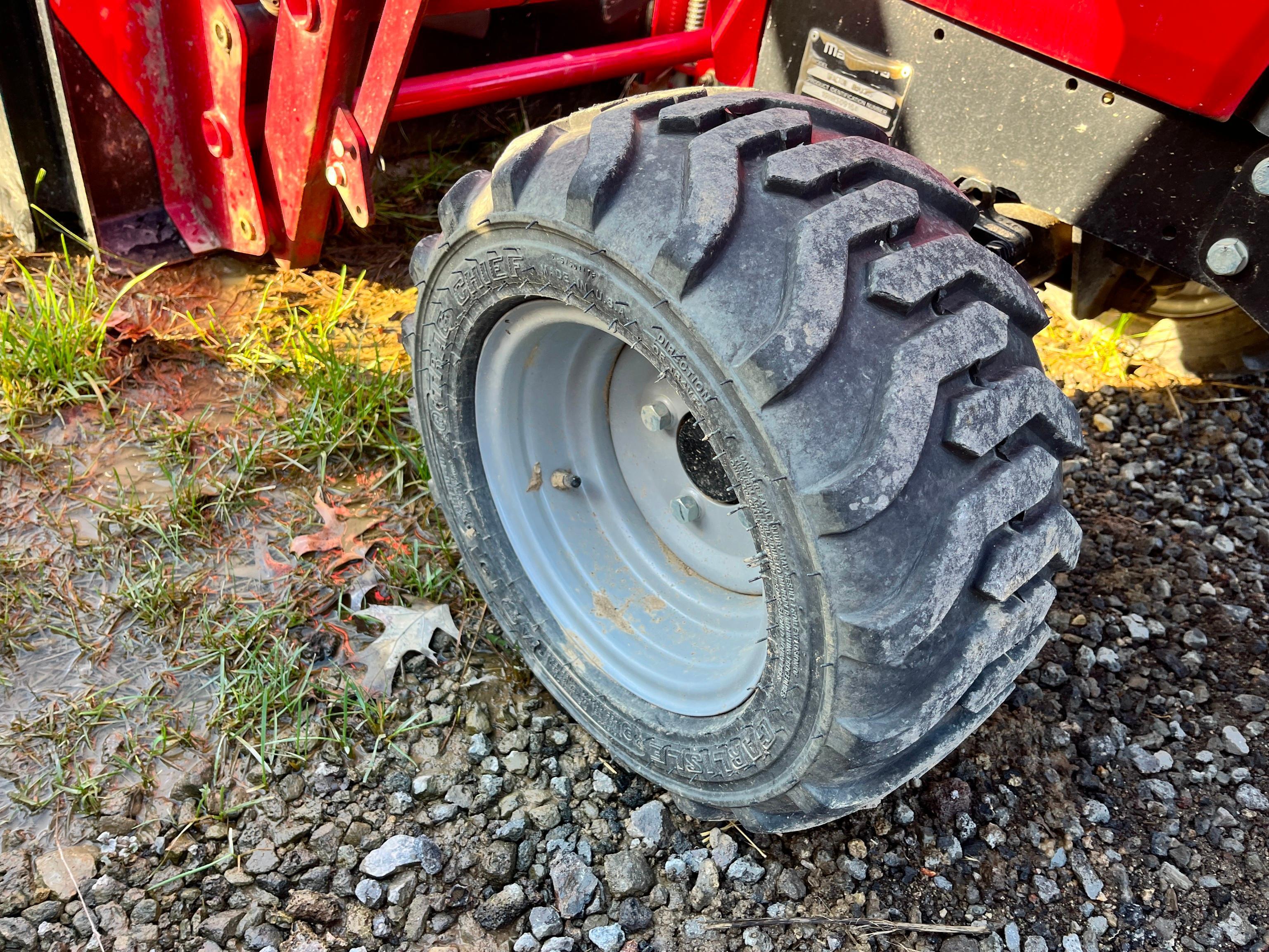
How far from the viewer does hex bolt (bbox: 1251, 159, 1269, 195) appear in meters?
1.43

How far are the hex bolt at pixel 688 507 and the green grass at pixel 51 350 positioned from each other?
1519 millimetres

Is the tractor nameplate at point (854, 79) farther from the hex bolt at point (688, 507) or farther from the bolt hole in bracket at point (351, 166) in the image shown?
the bolt hole in bracket at point (351, 166)

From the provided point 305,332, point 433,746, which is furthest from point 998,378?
point 305,332

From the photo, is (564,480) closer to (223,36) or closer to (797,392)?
(797,392)

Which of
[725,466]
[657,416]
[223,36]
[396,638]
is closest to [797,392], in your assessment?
[725,466]

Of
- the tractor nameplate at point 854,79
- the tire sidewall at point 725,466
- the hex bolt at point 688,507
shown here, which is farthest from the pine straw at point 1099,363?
the tire sidewall at point 725,466

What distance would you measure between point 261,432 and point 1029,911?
6.34 feet

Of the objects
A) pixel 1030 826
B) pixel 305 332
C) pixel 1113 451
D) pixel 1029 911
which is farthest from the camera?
pixel 1113 451

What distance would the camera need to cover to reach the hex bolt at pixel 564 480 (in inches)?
77.5

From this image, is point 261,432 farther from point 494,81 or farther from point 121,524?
point 494,81

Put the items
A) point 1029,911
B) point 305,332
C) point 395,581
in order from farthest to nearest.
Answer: point 305,332
point 395,581
point 1029,911

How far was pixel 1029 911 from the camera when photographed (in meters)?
1.75

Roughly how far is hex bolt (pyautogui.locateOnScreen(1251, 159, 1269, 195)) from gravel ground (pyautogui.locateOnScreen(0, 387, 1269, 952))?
107cm

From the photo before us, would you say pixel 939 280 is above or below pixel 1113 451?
above
